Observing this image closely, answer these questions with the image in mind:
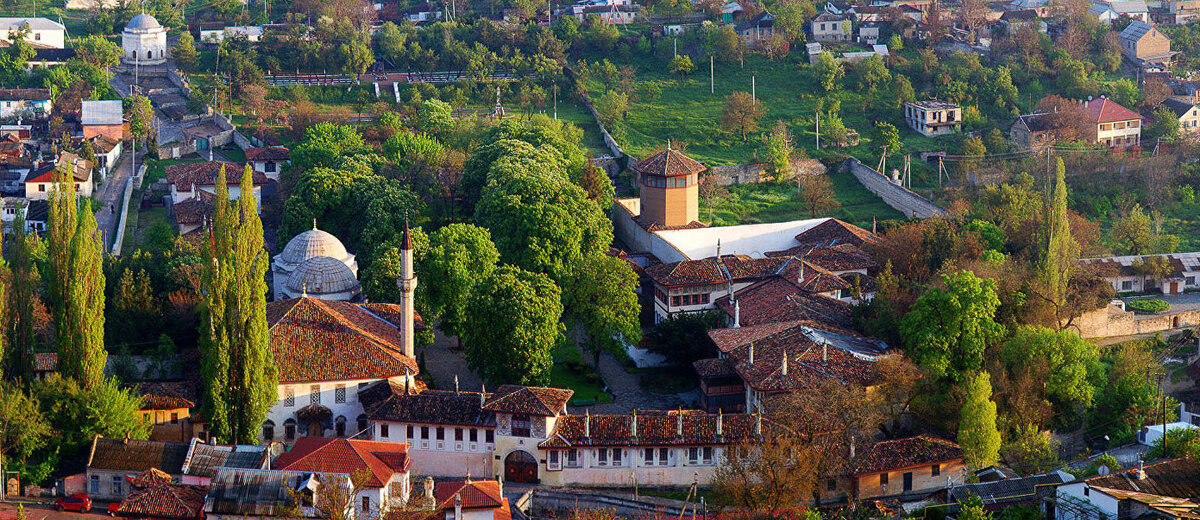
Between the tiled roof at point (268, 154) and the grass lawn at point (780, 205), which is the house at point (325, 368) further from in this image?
the tiled roof at point (268, 154)

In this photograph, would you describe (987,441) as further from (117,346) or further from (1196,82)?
(1196,82)

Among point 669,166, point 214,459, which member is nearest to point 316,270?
point 214,459

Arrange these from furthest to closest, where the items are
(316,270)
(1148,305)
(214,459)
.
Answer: (1148,305) → (316,270) → (214,459)

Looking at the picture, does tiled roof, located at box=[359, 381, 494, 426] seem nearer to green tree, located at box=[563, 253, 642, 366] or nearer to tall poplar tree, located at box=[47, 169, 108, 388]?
green tree, located at box=[563, 253, 642, 366]

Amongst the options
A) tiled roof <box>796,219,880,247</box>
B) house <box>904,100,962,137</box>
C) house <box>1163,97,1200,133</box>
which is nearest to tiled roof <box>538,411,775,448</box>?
tiled roof <box>796,219,880,247</box>

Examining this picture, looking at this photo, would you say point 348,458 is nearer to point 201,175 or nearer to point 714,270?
point 714,270

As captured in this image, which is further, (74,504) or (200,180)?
(200,180)

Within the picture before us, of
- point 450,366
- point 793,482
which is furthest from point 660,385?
point 793,482

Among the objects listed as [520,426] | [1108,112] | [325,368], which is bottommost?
[520,426]
